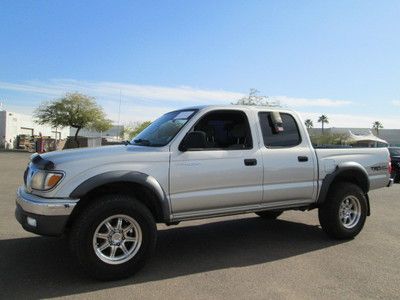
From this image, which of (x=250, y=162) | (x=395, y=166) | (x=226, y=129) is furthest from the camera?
(x=395, y=166)

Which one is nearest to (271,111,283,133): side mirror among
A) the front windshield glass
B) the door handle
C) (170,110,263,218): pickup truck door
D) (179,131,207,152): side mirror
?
(170,110,263,218): pickup truck door

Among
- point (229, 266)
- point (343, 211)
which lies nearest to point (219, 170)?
point (229, 266)

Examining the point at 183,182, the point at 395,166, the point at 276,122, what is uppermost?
the point at 276,122

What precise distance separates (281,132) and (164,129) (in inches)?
70.2

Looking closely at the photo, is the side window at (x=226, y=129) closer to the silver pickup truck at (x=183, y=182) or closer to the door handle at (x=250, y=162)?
the silver pickup truck at (x=183, y=182)

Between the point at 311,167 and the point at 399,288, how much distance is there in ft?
7.26

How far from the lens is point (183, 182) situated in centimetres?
554

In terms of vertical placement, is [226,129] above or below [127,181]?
above

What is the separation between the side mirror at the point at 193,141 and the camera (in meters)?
5.55

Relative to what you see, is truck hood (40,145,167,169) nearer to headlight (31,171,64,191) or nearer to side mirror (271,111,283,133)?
headlight (31,171,64,191)

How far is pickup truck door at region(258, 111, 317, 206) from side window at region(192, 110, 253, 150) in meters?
0.27

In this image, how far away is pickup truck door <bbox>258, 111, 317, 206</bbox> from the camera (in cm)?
631

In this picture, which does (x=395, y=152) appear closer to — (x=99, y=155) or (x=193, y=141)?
(x=193, y=141)

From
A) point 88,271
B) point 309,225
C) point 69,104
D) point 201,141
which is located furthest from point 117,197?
point 69,104
